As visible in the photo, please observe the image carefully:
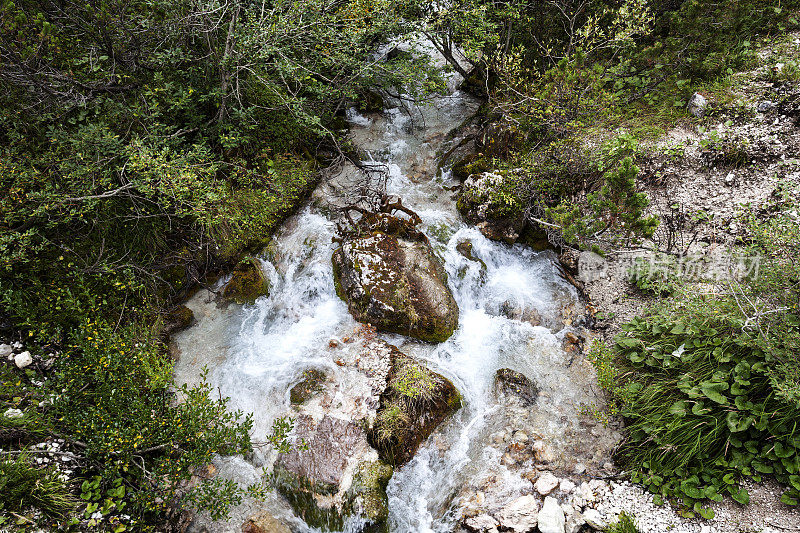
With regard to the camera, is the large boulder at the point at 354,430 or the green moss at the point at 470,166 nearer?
the large boulder at the point at 354,430

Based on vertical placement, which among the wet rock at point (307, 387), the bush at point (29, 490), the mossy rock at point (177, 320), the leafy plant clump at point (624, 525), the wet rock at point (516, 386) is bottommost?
the wet rock at point (516, 386)

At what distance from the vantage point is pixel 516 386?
6293 mm

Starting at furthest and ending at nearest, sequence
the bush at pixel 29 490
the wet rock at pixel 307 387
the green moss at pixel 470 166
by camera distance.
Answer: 1. the green moss at pixel 470 166
2. the wet rock at pixel 307 387
3. the bush at pixel 29 490

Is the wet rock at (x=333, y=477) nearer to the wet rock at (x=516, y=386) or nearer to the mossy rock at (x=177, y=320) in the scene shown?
the wet rock at (x=516, y=386)

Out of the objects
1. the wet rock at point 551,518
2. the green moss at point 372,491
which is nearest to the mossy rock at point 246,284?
the green moss at point 372,491

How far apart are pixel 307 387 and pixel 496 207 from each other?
208 inches

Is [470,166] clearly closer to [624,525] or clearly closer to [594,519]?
[594,519]

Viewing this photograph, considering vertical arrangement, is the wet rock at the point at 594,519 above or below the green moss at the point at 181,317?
below

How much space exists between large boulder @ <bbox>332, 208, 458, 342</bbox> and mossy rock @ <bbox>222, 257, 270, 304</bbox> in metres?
1.50

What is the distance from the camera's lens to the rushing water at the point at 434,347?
5.37 metres

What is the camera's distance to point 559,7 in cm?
870

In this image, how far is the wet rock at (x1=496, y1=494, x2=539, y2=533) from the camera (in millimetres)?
4578

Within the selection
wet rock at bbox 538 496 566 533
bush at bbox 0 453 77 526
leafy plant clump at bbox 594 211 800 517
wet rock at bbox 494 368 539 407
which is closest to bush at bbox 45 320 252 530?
bush at bbox 0 453 77 526

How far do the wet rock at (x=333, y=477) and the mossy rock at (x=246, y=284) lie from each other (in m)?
3.01
